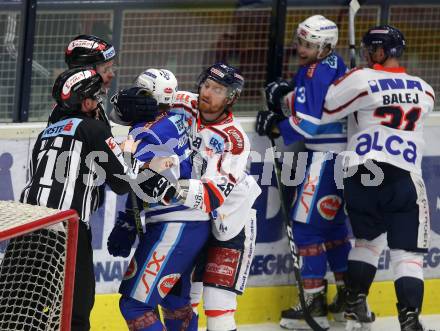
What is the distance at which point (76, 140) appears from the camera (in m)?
4.86

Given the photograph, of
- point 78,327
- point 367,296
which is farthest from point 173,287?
point 367,296

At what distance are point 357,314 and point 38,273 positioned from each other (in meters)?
2.21

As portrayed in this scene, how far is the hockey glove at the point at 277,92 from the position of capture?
21.1 ft

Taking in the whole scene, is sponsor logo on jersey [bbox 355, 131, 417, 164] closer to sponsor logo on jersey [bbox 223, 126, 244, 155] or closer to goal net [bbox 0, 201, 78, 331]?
sponsor logo on jersey [bbox 223, 126, 244, 155]

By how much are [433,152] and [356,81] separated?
2.73ft

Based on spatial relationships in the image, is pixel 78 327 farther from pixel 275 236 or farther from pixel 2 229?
pixel 275 236

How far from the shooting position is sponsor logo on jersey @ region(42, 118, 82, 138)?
192 inches

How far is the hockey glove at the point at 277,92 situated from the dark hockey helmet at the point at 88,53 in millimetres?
1223

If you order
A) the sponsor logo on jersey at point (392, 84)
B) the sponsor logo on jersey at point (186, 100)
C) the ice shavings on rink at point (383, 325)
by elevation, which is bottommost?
the ice shavings on rink at point (383, 325)

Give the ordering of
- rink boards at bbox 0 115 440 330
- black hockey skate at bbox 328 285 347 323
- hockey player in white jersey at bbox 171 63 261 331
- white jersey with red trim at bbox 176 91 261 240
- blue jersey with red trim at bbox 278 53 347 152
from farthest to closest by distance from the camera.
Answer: black hockey skate at bbox 328 285 347 323
blue jersey with red trim at bbox 278 53 347 152
rink boards at bbox 0 115 440 330
hockey player in white jersey at bbox 171 63 261 331
white jersey with red trim at bbox 176 91 261 240

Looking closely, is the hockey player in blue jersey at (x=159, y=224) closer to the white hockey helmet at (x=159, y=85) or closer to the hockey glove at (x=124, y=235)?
the white hockey helmet at (x=159, y=85)

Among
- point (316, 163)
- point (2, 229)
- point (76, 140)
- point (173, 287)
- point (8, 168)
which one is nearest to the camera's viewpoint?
point (2, 229)

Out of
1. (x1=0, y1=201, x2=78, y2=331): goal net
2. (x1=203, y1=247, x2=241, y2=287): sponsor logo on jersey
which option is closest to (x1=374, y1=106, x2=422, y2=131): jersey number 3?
(x1=203, y1=247, x2=241, y2=287): sponsor logo on jersey

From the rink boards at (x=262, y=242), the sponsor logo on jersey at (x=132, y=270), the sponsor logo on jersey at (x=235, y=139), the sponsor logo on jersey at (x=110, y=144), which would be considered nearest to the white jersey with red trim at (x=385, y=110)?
the rink boards at (x=262, y=242)
